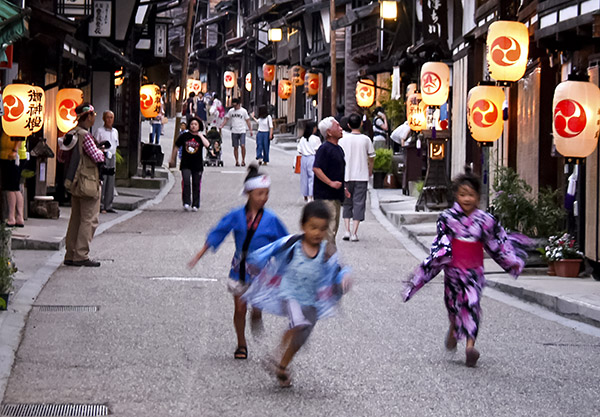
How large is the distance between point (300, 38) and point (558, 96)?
40778mm

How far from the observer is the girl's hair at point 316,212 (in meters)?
7.15

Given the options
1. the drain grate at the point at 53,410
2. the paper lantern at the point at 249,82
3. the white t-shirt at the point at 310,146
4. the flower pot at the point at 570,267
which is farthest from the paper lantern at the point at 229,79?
the drain grate at the point at 53,410

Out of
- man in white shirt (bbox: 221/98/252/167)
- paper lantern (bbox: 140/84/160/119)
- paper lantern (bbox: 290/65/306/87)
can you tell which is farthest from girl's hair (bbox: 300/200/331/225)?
paper lantern (bbox: 290/65/306/87)


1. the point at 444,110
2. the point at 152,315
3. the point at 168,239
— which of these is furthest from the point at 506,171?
the point at 444,110

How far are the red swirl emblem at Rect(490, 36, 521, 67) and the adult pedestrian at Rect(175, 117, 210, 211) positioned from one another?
7.44m

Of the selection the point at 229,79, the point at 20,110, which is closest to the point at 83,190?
the point at 20,110

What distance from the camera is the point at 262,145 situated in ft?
A: 115

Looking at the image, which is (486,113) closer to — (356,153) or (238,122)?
(356,153)

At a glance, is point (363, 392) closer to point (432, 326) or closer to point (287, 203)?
point (432, 326)

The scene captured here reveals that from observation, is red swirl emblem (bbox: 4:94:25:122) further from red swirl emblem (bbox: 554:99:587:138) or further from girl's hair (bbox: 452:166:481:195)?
girl's hair (bbox: 452:166:481:195)

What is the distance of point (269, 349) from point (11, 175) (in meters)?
9.00

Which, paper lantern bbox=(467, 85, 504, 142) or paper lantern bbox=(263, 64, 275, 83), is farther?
paper lantern bbox=(263, 64, 275, 83)

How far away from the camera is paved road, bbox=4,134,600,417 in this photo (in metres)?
6.95

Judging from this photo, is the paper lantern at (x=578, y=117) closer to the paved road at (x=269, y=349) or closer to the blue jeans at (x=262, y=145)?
the paved road at (x=269, y=349)
